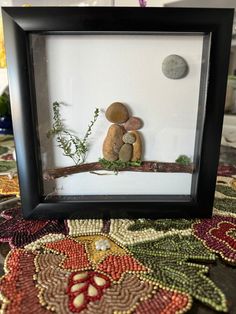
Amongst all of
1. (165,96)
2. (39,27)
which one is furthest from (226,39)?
(39,27)

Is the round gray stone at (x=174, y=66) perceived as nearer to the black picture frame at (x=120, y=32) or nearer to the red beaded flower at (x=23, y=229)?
the black picture frame at (x=120, y=32)

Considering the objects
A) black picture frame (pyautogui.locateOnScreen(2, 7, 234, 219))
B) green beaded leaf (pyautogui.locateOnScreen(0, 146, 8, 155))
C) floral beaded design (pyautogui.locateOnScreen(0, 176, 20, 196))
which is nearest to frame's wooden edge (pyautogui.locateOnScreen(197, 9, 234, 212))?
black picture frame (pyautogui.locateOnScreen(2, 7, 234, 219))

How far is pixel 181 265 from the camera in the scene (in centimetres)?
25

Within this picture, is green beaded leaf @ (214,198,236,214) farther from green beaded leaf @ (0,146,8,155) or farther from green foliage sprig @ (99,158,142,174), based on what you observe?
green beaded leaf @ (0,146,8,155)

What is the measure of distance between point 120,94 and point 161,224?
0.15 m

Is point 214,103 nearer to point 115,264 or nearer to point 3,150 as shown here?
point 115,264

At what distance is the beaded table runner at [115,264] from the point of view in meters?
0.21

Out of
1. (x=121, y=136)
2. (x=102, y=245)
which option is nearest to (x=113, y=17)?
(x=121, y=136)

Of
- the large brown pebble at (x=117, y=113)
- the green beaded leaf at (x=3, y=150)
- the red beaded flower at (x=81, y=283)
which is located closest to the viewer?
the red beaded flower at (x=81, y=283)

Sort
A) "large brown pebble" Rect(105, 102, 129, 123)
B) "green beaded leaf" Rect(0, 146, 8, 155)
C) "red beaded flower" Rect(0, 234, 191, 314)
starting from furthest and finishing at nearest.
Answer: "green beaded leaf" Rect(0, 146, 8, 155) → "large brown pebble" Rect(105, 102, 129, 123) → "red beaded flower" Rect(0, 234, 191, 314)

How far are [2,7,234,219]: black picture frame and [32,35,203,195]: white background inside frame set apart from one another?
0.01 m

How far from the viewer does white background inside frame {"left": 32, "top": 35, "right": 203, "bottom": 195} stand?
0.98 ft

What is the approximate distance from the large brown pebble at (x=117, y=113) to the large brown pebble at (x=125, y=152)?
0.09 ft

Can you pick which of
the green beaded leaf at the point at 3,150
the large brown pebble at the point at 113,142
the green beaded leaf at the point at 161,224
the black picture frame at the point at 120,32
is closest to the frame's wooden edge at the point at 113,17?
the black picture frame at the point at 120,32
